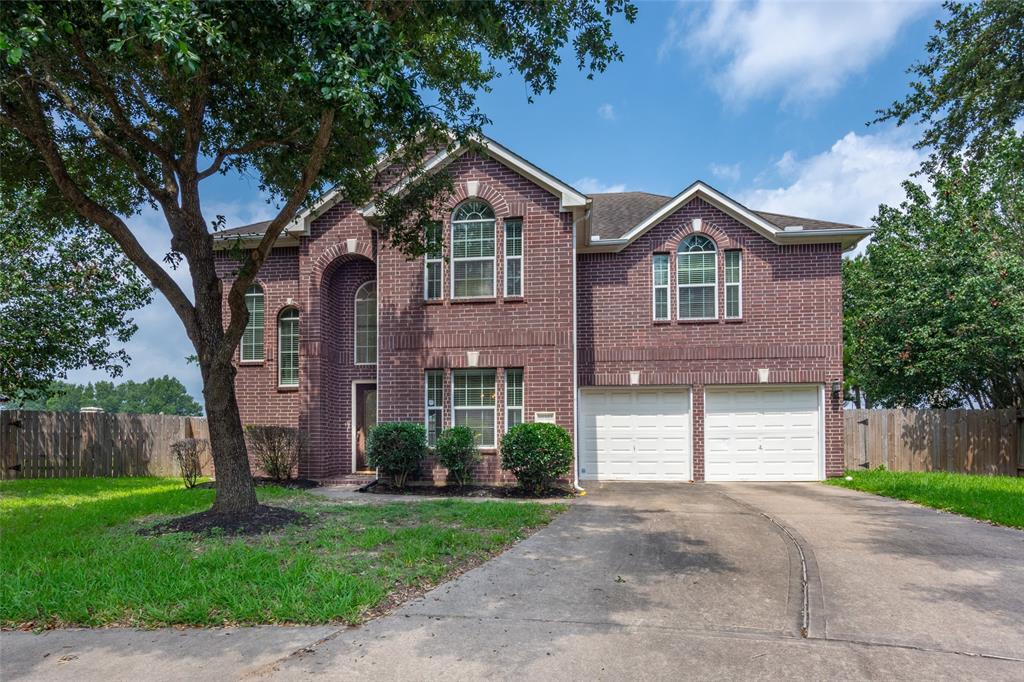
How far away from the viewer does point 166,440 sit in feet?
61.2

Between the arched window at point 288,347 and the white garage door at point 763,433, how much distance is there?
996 cm

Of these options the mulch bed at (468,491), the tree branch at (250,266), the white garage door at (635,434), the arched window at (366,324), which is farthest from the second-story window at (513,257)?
the tree branch at (250,266)

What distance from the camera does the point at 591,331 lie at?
16.2m

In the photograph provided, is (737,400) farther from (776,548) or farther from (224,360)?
(224,360)

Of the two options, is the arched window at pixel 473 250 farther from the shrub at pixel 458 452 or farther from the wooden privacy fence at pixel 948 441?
the wooden privacy fence at pixel 948 441

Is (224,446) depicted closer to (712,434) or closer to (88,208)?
(88,208)

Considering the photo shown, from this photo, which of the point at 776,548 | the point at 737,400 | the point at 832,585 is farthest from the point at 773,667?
the point at 737,400

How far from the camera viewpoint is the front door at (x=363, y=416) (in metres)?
16.0

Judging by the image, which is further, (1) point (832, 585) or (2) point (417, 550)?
(2) point (417, 550)

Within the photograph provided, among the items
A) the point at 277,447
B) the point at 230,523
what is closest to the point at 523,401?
the point at 277,447

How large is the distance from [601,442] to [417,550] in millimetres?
9463

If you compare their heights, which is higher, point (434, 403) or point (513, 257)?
point (513, 257)

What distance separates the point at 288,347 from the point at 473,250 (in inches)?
219

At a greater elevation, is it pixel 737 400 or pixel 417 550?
pixel 737 400
